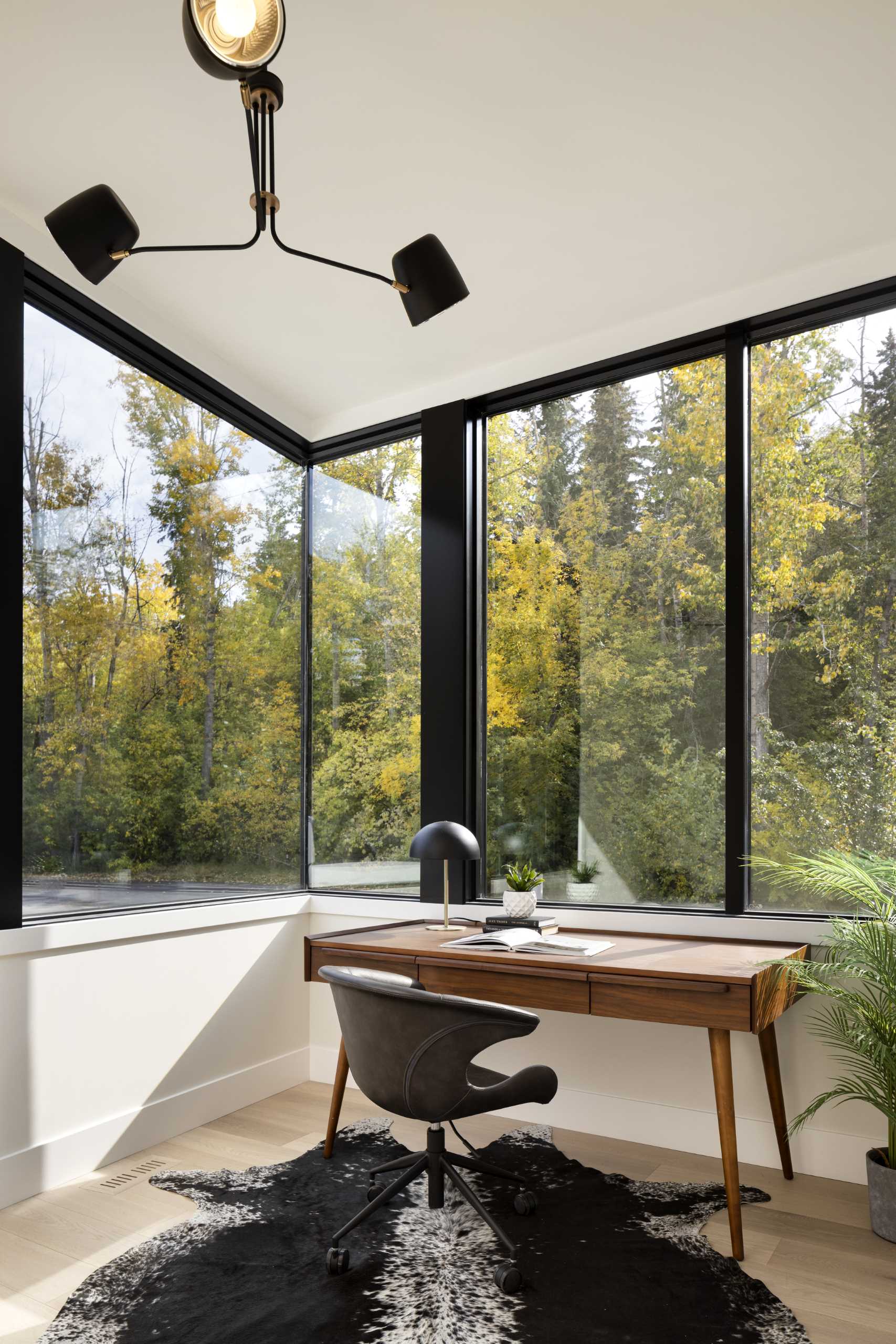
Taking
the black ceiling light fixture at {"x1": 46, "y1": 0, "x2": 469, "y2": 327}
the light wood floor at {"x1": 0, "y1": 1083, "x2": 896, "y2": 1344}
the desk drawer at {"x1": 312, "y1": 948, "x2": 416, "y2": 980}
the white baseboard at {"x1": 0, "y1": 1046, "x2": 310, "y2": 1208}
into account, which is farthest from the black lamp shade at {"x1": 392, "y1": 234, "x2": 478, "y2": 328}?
the white baseboard at {"x1": 0, "y1": 1046, "x2": 310, "y2": 1208}

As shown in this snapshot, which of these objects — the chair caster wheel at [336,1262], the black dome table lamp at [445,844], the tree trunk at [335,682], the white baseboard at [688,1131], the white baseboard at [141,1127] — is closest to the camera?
the chair caster wheel at [336,1262]

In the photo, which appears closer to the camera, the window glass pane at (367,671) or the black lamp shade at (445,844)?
the black lamp shade at (445,844)

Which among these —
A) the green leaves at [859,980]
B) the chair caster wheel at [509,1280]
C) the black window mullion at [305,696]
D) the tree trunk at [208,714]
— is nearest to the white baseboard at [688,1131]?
the green leaves at [859,980]

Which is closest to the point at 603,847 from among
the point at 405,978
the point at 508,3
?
the point at 405,978

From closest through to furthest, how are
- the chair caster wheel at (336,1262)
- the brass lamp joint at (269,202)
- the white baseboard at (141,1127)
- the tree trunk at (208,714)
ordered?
the brass lamp joint at (269,202) < the chair caster wheel at (336,1262) < the white baseboard at (141,1127) < the tree trunk at (208,714)

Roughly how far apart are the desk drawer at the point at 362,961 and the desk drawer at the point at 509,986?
0.05m

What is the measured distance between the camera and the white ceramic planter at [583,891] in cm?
338

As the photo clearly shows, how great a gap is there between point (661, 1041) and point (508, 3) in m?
3.02

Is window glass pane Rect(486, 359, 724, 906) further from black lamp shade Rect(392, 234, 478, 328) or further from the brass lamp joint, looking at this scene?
the brass lamp joint

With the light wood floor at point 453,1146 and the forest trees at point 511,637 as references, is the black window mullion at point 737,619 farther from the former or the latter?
the light wood floor at point 453,1146

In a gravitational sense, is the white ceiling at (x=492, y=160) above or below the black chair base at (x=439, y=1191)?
above

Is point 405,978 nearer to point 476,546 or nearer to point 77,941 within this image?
point 77,941

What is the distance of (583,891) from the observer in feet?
11.1

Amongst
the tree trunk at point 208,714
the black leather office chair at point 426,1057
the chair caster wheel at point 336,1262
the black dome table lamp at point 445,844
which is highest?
the tree trunk at point 208,714
